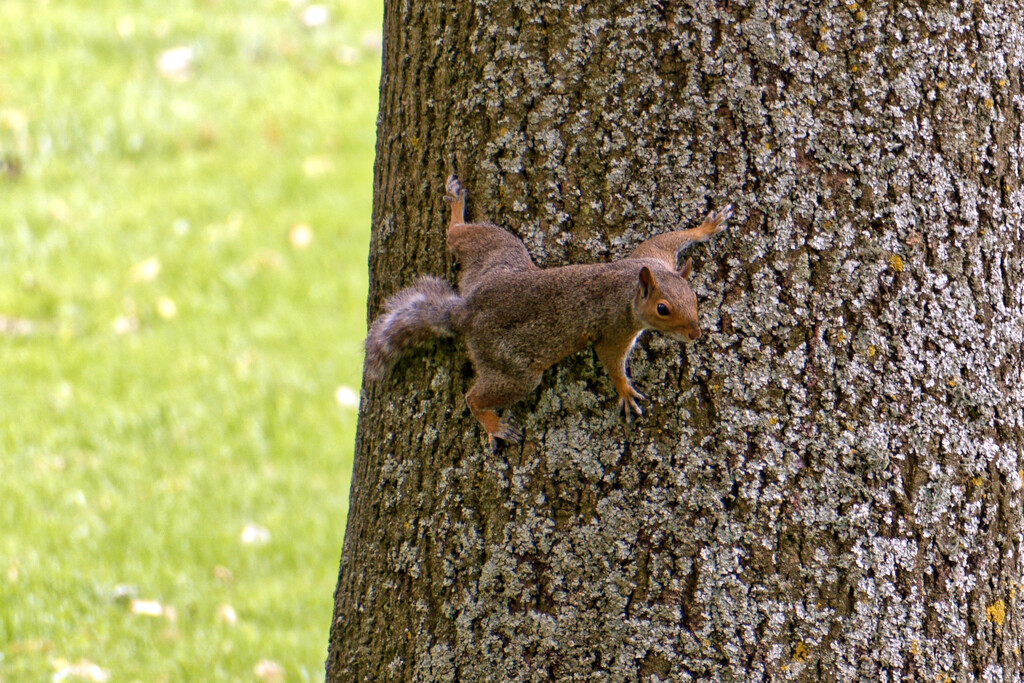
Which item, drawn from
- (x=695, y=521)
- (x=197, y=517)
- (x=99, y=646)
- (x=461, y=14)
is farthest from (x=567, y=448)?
(x=197, y=517)

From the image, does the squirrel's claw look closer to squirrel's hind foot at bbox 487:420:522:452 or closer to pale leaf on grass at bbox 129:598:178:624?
squirrel's hind foot at bbox 487:420:522:452

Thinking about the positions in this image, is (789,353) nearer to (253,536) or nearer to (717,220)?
(717,220)

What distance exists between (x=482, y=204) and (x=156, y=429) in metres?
3.13

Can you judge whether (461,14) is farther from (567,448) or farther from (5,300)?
(5,300)

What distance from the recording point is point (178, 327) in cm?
532

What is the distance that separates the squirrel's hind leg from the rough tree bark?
0.24ft

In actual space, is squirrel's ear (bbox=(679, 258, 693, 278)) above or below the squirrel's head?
above

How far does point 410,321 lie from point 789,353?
70 cm

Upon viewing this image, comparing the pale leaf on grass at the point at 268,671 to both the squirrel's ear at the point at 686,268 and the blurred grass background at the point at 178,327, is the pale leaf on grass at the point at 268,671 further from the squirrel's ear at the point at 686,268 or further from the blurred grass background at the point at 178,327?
the squirrel's ear at the point at 686,268

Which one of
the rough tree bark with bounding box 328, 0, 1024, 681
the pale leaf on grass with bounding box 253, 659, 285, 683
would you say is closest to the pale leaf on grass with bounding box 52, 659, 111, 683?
the pale leaf on grass with bounding box 253, 659, 285, 683

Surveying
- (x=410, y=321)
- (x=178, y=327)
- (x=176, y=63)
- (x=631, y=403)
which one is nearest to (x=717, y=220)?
(x=631, y=403)

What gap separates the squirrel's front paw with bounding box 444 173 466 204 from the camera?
1.99m

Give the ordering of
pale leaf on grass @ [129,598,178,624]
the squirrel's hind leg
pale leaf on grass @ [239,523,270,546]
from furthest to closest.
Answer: pale leaf on grass @ [239,523,270,546] < pale leaf on grass @ [129,598,178,624] < the squirrel's hind leg

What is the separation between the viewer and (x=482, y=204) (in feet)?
6.48
